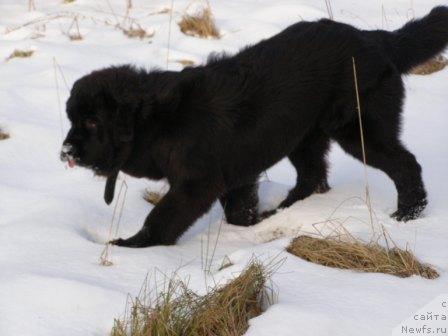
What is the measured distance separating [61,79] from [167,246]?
318 cm

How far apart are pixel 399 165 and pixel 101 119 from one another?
1773 mm

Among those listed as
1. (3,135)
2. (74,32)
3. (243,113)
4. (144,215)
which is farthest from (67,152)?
(74,32)

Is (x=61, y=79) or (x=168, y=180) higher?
(x=168, y=180)

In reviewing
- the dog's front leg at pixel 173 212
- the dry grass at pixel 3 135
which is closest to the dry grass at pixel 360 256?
the dog's front leg at pixel 173 212

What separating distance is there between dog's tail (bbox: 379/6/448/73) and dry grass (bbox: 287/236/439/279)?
4.49ft

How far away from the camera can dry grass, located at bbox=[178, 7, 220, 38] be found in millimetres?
7914

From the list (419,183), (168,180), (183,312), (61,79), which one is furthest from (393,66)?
(61,79)

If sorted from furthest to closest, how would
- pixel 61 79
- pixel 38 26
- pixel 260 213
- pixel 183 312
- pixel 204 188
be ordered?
1. pixel 38 26
2. pixel 61 79
3. pixel 260 213
4. pixel 204 188
5. pixel 183 312

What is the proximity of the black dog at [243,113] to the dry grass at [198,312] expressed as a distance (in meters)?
1.04

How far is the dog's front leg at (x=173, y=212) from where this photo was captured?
14.0ft

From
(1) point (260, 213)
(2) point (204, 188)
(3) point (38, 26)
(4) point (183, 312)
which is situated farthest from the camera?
(3) point (38, 26)

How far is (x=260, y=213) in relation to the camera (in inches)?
194

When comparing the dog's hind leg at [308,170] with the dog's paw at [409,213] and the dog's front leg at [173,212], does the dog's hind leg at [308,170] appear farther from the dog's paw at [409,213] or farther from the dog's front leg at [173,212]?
the dog's front leg at [173,212]

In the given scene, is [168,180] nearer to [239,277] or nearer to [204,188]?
[204,188]
